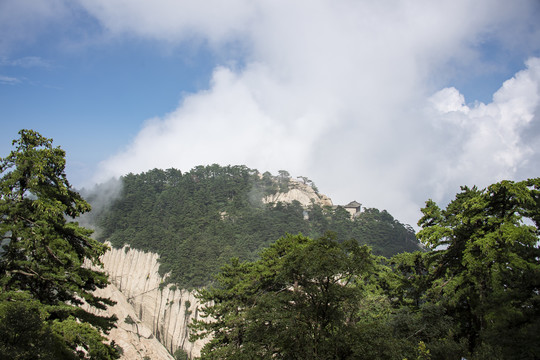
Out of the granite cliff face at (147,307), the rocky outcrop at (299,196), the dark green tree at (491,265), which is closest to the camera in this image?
the dark green tree at (491,265)

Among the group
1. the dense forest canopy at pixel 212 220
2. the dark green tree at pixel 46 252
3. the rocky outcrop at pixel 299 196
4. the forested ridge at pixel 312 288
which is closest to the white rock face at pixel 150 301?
the dense forest canopy at pixel 212 220

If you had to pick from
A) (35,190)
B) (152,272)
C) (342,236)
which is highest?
(342,236)

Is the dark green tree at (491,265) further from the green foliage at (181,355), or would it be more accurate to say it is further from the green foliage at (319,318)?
the green foliage at (181,355)

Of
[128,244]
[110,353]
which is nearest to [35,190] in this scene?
[110,353]

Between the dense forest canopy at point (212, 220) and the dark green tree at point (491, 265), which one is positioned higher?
the dense forest canopy at point (212, 220)

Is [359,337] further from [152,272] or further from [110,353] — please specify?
[152,272]

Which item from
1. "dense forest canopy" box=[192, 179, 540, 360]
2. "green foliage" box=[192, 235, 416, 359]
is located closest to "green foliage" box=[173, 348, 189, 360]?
"dense forest canopy" box=[192, 179, 540, 360]

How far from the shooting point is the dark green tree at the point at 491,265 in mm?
9727

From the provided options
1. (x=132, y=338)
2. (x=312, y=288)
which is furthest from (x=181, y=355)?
(x=312, y=288)

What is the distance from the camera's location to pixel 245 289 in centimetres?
1989

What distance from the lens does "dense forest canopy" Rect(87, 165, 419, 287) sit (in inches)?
2630

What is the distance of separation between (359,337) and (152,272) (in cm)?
6307

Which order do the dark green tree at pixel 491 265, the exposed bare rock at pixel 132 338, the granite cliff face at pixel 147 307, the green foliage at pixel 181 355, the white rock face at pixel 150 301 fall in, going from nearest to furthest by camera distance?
the dark green tree at pixel 491 265 < the exposed bare rock at pixel 132 338 < the granite cliff face at pixel 147 307 < the green foliage at pixel 181 355 < the white rock face at pixel 150 301

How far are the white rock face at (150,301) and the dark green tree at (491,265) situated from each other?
5093 centimetres
